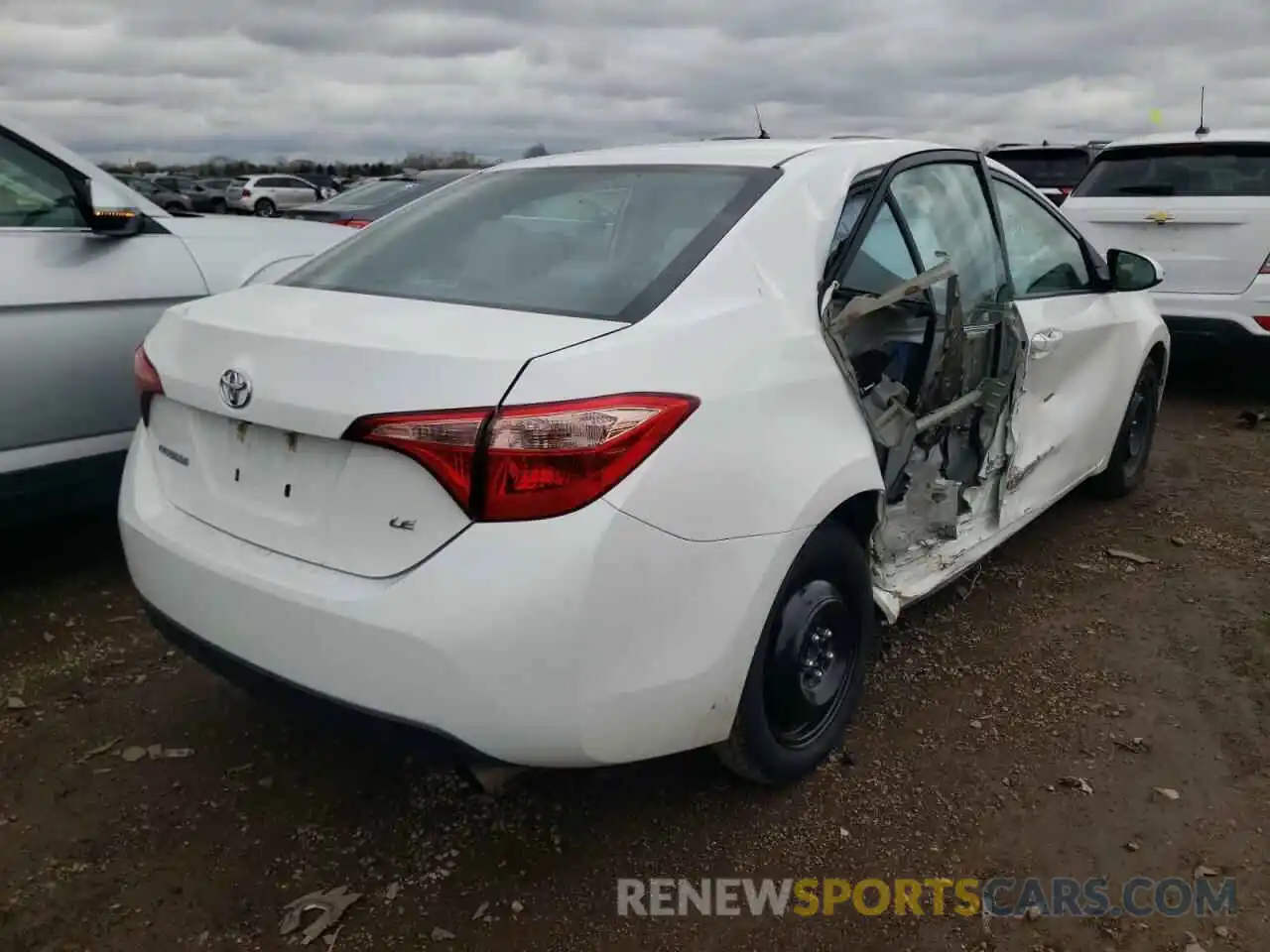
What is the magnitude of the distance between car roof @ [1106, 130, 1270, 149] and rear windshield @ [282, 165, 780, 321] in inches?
216

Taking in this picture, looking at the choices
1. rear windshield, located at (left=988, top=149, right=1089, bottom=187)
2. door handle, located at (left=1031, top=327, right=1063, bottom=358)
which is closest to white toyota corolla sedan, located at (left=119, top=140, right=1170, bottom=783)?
door handle, located at (left=1031, top=327, right=1063, bottom=358)

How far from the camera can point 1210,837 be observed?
2.57 m

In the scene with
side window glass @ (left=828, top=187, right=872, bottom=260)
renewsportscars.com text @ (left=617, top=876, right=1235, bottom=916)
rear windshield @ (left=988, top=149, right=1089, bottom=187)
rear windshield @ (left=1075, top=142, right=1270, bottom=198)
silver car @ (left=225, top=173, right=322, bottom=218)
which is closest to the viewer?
renewsportscars.com text @ (left=617, top=876, right=1235, bottom=916)

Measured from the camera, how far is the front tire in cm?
248

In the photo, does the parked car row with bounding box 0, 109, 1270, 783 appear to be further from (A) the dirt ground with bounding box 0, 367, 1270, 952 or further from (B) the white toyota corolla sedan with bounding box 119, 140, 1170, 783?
(A) the dirt ground with bounding box 0, 367, 1270, 952

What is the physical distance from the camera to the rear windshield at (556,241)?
2412mm

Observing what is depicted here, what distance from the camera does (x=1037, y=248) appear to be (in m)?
3.98

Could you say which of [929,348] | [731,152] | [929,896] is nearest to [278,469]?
[731,152]

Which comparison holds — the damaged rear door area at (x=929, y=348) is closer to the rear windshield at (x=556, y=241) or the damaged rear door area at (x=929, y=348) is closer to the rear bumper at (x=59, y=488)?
the rear windshield at (x=556, y=241)

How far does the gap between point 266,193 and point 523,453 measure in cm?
3776

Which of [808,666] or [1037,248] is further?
[1037,248]

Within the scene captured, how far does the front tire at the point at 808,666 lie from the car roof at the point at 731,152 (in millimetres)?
1026

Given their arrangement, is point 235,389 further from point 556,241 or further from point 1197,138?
point 1197,138

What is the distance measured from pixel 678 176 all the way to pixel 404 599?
1.46m
